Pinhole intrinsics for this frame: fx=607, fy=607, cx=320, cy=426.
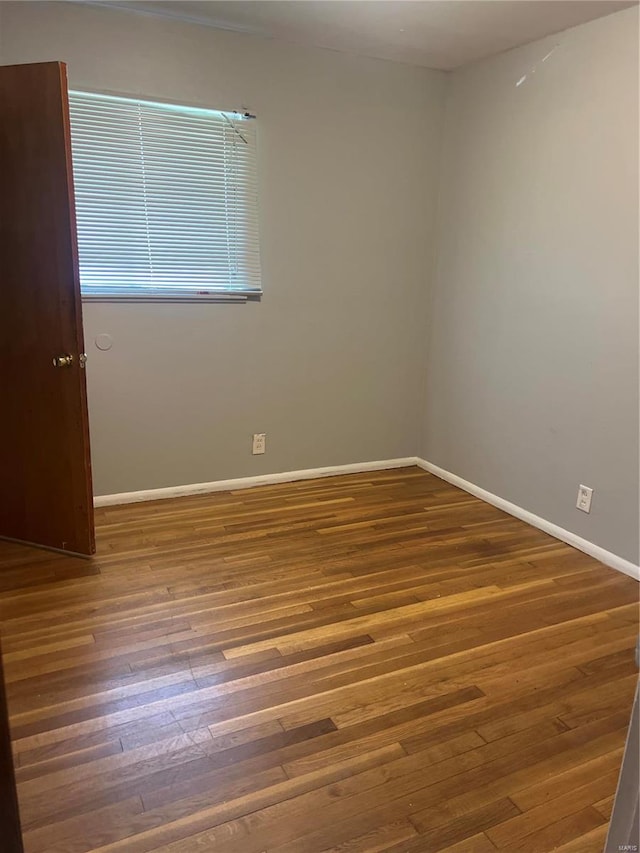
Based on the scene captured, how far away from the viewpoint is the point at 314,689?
6.37 ft

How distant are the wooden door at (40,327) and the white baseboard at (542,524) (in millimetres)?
2175

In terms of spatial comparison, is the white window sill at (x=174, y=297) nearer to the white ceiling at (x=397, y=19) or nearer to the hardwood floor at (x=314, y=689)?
the hardwood floor at (x=314, y=689)

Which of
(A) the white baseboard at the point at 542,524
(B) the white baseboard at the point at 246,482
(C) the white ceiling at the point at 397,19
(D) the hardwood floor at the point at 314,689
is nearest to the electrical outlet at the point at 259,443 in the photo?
(B) the white baseboard at the point at 246,482

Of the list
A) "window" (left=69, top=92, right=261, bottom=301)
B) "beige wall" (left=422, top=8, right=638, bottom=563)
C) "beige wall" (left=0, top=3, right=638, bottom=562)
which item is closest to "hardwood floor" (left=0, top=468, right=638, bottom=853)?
"beige wall" (left=422, top=8, right=638, bottom=563)

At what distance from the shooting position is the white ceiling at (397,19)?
2.64 meters

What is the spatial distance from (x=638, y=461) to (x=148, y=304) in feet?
8.17

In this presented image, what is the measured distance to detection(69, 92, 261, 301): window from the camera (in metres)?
2.95

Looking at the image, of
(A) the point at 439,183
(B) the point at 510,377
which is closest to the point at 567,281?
(B) the point at 510,377

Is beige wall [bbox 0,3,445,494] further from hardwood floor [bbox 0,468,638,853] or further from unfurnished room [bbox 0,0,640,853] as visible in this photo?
hardwood floor [bbox 0,468,638,853]

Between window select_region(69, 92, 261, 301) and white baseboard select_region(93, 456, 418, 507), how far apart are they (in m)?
1.07

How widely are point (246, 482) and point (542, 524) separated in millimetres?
1693

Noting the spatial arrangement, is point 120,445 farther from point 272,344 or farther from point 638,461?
point 638,461

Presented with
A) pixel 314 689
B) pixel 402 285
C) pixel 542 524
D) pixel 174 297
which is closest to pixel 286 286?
pixel 174 297

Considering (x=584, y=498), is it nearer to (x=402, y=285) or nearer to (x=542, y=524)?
(x=542, y=524)
